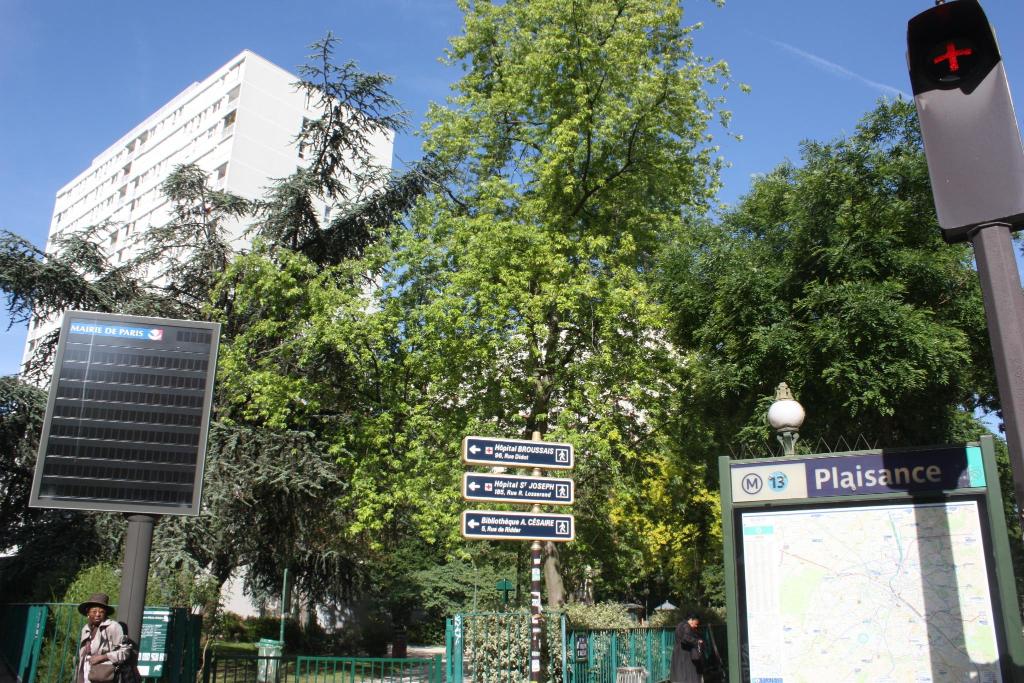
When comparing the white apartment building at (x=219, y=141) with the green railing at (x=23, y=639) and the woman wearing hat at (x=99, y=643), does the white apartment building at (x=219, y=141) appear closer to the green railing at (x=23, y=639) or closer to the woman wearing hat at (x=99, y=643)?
the green railing at (x=23, y=639)

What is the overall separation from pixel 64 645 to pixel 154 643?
1.40 metres

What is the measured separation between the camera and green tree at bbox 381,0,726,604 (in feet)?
57.0

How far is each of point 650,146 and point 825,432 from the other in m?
8.73

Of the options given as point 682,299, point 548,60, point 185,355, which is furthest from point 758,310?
point 185,355

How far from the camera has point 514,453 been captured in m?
9.60

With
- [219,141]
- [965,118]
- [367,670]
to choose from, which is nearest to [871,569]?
[965,118]

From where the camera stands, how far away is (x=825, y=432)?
48.6 feet

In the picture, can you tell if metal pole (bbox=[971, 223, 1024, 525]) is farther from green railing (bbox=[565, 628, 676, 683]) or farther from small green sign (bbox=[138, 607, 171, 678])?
small green sign (bbox=[138, 607, 171, 678])

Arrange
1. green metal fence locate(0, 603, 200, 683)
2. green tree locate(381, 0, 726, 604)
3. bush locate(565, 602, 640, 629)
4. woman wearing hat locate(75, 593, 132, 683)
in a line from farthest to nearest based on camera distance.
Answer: green tree locate(381, 0, 726, 604) → bush locate(565, 602, 640, 629) → green metal fence locate(0, 603, 200, 683) → woman wearing hat locate(75, 593, 132, 683)

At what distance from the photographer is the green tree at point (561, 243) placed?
1736 cm

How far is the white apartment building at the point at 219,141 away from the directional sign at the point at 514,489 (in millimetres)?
42169

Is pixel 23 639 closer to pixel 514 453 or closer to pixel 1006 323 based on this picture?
pixel 514 453

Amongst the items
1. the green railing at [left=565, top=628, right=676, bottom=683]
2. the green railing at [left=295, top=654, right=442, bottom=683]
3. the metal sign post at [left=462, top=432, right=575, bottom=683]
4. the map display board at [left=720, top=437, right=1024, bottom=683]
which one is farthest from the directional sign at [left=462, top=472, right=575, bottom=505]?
the green railing at [left=565, top=628, right=676, bottom=683]

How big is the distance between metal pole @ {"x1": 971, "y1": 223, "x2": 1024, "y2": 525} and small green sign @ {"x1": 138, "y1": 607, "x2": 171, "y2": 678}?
10.9m
